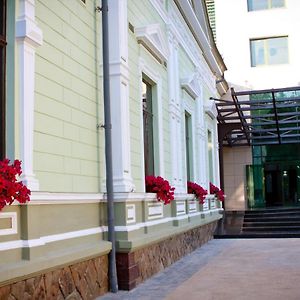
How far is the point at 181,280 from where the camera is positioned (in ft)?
26.9

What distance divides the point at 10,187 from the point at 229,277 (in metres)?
4.86

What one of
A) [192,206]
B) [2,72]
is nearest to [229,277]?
[192,206]

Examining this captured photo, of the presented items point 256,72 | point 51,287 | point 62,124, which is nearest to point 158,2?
point 62,124

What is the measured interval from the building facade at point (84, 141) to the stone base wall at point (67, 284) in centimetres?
2

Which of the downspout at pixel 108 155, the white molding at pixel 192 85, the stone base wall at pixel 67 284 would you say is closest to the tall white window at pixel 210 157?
the white molding at pixel 192 85

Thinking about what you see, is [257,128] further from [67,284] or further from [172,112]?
[67,284]

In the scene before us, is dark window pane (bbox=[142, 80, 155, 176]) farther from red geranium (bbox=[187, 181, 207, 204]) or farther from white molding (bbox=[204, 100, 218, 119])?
white molding (bbox=[204, 100, 218, 119])

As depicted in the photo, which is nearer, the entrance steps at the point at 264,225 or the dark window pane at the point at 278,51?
the entrance steps at the point at 264,225

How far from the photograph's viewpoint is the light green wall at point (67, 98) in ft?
18.8

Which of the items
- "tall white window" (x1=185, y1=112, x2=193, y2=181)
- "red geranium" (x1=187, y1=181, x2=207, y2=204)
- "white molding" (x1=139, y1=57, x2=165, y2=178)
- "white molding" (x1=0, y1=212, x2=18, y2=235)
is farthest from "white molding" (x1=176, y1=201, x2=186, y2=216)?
"white molding" (x1=0, y1=212, x2=18, y2=235)

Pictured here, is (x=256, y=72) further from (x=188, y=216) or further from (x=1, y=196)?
(x=1, y=196)

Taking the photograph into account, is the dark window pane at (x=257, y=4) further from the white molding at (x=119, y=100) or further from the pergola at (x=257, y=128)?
the white molding at (x=119, y=100)

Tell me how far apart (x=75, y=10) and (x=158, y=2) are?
4184 mm

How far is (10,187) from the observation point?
4.53 metres
